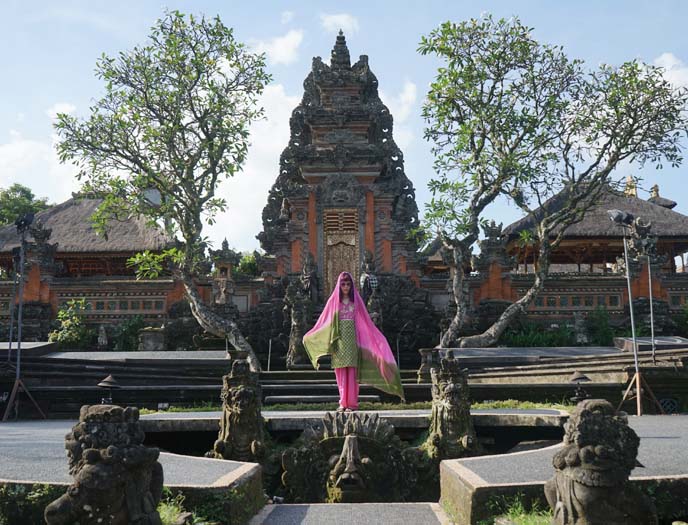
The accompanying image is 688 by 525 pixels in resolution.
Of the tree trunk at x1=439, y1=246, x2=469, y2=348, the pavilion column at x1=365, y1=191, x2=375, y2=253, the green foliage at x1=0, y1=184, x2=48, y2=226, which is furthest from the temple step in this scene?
the green foliage at x1=0, y1=184, x2=48, y2=226

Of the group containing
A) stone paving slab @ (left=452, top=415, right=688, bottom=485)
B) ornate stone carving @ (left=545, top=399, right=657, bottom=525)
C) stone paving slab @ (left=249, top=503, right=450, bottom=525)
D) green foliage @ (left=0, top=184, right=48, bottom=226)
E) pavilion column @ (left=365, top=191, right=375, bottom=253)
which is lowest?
stone paving slab @ (left=249, top=503, right=450, bottom=525)

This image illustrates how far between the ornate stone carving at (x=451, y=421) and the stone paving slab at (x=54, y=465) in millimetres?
2448

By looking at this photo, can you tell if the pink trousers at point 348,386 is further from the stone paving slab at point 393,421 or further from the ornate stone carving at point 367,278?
the ornate stone carving at point 367,278

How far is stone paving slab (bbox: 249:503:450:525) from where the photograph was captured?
5.85 meters

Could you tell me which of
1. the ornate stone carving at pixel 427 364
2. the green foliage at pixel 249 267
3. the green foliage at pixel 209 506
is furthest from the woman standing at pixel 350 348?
the green foliage at pixel 249 267

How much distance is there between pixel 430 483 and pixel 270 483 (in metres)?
1.86

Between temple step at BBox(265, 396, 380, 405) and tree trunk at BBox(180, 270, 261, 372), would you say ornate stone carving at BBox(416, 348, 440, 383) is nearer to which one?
temple step at BBox(265, 396, 380, 405)

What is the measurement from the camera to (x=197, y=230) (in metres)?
18.3

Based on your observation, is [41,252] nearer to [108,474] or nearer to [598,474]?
[108,474]

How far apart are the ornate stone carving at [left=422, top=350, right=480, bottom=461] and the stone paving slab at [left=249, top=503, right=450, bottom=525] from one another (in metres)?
1.52

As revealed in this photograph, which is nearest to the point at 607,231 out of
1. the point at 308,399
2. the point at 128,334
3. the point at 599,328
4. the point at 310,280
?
the point at 599,328

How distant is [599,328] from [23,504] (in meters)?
19.2

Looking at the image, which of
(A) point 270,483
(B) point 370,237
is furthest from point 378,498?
(B) point 370,237

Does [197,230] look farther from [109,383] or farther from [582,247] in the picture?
[582,247]
